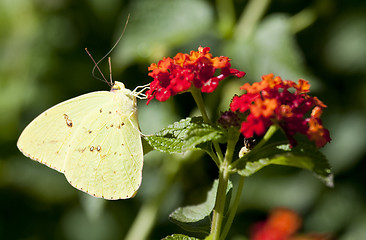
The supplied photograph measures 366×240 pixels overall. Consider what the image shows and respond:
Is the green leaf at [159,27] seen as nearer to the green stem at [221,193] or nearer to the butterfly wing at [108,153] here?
the butterfly wing at [108,153]

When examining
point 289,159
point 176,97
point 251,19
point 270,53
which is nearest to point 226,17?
point 251,19

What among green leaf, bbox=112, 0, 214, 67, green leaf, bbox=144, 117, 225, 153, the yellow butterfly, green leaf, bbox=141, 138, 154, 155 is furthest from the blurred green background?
green leaf, bbox=144, 117, 225, 153

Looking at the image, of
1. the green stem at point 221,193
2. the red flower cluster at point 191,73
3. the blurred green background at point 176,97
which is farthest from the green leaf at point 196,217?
the blurred green background at point 176,97

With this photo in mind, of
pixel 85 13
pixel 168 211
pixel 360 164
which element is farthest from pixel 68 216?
pixel 360 164

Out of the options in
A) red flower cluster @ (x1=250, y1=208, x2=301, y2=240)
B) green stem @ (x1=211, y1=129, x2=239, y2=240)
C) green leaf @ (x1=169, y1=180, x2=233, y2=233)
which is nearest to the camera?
green stem @ (x1=211, y1=129, x2=239, y2=240)

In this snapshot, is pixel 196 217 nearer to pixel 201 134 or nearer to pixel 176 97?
pixel 201 134

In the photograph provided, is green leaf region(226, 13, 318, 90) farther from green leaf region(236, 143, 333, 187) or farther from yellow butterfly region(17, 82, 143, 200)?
green leaf region(236, 143, 333, 187)

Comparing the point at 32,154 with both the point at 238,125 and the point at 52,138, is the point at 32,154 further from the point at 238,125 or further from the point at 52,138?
the point at 238,125
